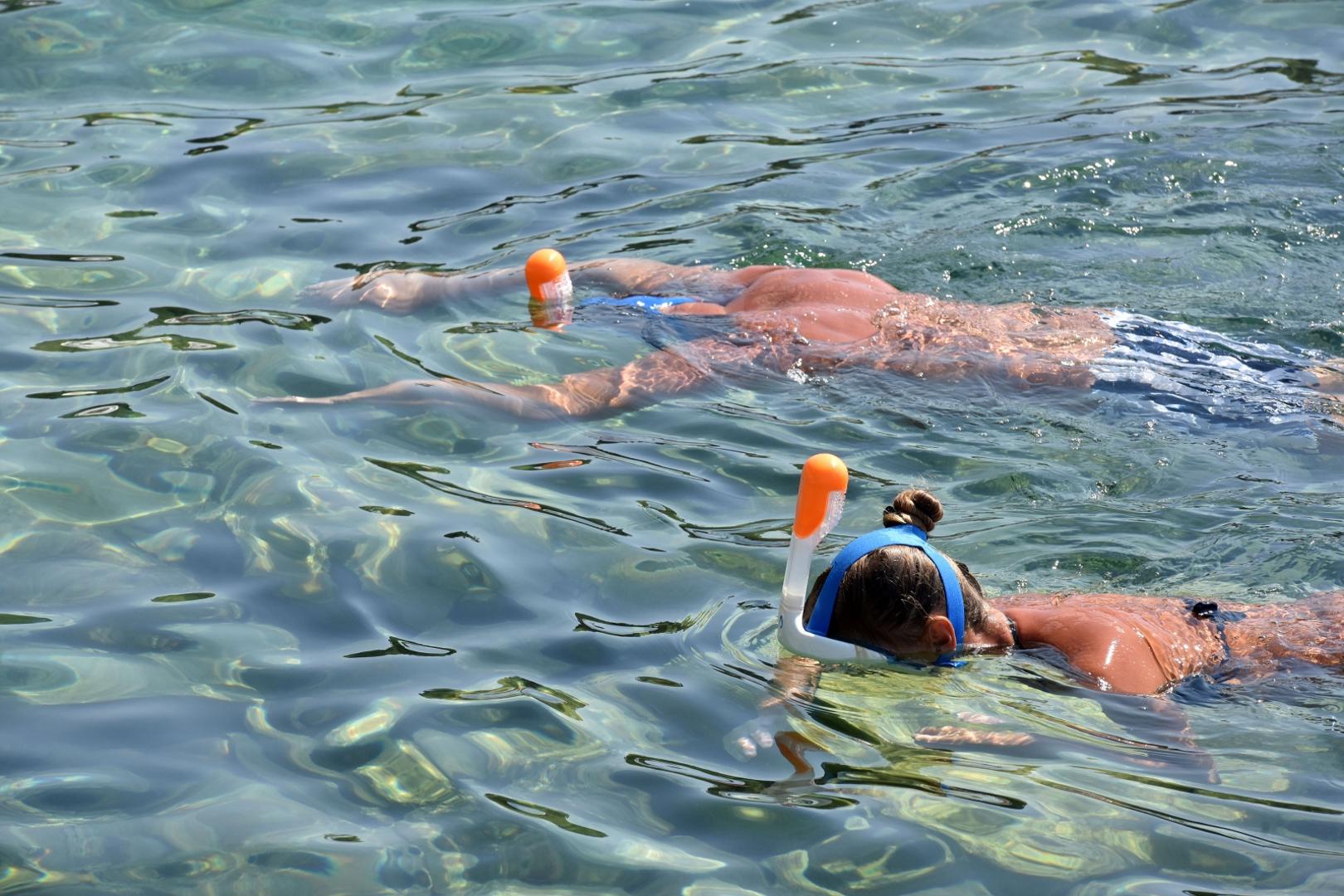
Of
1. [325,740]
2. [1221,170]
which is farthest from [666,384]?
[1221,170]

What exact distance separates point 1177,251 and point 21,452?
5142 millimetres

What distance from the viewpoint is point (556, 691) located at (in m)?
3.96

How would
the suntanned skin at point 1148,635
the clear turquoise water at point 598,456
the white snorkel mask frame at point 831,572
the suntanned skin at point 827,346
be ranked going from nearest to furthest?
the clear turquoise water at point 598,456 → the white snorkel mask frame at point 831,572 → the suntanned skin at point 1148,635 → the suntanned skin at point 827,346

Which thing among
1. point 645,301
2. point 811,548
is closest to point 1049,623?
point 811,548

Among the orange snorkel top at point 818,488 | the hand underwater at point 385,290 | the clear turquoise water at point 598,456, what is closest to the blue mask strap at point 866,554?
the clear turquoise water at point 598,456

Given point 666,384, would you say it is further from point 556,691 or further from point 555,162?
point 555,162

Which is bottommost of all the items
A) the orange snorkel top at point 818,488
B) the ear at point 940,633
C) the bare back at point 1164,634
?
the bare back at point 1164,634

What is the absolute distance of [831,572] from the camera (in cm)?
391

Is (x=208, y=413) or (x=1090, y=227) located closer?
(x=208, y=413)

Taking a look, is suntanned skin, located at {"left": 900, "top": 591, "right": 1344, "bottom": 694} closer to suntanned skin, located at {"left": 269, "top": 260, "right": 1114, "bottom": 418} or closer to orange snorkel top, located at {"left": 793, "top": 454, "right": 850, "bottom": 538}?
orange snorkel top, located at {"left": 793, "top": 454, "right": 850, "bottom": 538}

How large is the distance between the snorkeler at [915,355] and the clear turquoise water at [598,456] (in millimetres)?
133

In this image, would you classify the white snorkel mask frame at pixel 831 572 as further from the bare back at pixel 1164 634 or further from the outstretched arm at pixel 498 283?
the outstretched arm at pixel 498 283

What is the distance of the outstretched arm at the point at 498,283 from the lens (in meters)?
6.67

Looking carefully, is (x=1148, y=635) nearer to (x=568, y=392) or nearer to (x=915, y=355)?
(x=915, y=355)
